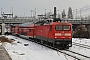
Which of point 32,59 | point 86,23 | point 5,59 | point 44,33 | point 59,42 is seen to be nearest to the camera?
point 5,59

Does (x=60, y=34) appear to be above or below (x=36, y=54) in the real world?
above

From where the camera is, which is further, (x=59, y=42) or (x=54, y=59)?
(x=59, y=42)

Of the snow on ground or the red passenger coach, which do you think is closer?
the snow on ground

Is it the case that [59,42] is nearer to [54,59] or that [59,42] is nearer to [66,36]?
[66,36]

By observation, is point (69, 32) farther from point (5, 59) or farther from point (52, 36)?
point (5, 59)

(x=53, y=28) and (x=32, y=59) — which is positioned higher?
(x=53, y=28)

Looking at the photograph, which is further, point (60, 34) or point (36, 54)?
point (60, 34)

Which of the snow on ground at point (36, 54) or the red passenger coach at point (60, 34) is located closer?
the snow on ground at point (36, 54)

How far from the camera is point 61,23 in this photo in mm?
23625

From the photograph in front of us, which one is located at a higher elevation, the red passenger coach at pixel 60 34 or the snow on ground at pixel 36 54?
the red passenger coach at pixel 60 34

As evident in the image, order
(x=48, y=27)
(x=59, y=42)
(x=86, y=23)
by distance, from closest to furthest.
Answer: (x=59, y=42) → (x=48, y=27) → (x=86, y=23)

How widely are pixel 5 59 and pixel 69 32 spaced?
34.8 feet

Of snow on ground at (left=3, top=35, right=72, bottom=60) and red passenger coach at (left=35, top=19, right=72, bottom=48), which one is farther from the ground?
red passenger coach at (left=35, top=19, right=72, bottom=48)

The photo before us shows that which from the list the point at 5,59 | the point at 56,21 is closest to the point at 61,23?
the point at 56,21
